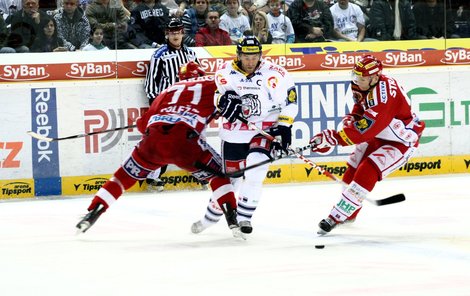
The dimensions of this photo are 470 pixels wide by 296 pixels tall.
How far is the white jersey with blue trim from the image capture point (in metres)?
6.41

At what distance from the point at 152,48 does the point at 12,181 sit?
156 centimetres

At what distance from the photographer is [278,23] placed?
929 cm

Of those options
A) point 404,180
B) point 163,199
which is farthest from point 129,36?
point 404,180

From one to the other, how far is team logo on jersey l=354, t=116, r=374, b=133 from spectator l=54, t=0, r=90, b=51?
3.10 meters

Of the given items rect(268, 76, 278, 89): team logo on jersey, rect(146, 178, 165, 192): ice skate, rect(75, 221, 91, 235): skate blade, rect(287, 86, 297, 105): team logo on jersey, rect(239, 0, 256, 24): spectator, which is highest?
rect(239, 0, 256, 24): spectator

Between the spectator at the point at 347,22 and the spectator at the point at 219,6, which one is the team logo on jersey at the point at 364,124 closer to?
the spectator at the point at 219,6

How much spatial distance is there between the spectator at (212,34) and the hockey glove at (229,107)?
9.27 feet

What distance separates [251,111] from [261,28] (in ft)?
9.52

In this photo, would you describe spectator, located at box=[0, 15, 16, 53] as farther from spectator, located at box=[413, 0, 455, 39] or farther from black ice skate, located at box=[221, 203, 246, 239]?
spectator, located at box=[413, 0, 455, 39]

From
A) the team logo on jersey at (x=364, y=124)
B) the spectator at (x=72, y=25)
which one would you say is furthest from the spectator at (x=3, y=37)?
the team logo on jersey at (x=364, y=124)

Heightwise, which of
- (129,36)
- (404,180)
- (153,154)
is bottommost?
(404,180)

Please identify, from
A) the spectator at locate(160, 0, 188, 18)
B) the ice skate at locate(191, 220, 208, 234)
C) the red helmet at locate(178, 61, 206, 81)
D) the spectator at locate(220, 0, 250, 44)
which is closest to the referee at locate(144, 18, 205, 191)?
the spectator at locate(160, 0, 188, 18)

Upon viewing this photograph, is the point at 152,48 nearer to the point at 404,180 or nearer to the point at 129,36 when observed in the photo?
the point at 129,36

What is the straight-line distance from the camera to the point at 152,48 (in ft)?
29.4
